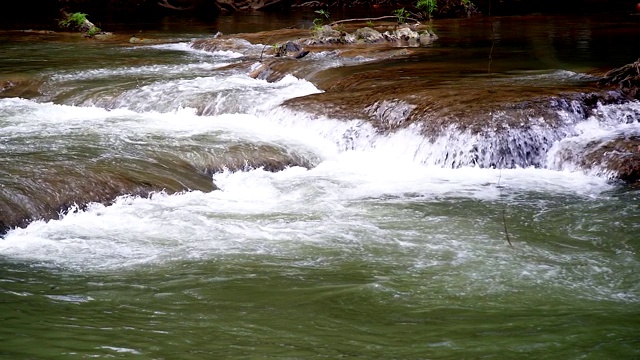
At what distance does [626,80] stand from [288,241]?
5.89m

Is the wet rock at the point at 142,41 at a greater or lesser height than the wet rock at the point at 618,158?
greater

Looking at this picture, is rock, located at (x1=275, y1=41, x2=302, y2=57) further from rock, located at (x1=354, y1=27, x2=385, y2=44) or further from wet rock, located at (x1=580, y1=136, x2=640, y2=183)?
wet rock, located at (x1=580, y1=136, x2=640, y2=183)

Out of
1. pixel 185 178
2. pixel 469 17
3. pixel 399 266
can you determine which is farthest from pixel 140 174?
pixel 469 17

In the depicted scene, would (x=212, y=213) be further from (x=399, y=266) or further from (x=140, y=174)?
(x=399, y=266)

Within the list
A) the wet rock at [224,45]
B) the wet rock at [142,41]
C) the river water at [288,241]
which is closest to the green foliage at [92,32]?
the wet rock at [142,41]

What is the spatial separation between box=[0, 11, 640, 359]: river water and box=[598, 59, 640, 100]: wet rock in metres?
0.32

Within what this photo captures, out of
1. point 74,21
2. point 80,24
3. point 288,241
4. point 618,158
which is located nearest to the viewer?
point 288,241

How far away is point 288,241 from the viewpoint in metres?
6.38

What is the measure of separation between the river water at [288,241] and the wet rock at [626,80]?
319 mm

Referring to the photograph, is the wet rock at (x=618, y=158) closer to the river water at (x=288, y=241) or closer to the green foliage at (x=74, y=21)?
the river water at (x=288, y=241)

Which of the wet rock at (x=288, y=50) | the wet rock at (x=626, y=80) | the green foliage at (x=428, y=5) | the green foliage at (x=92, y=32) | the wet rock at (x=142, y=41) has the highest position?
the green foliage at (x=428, y=5)

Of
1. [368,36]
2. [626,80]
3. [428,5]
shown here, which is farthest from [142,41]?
[626,80]

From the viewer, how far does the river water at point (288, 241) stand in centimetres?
443

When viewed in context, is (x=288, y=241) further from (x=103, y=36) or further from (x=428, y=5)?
(x=428, y=5)
